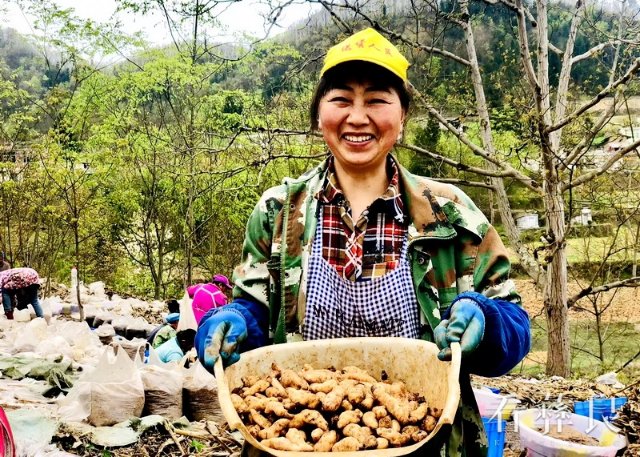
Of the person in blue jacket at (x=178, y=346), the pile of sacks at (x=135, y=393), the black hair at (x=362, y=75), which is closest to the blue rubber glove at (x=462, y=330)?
the black hair at (x=362, y=75)

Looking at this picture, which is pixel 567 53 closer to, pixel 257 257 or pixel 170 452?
pixel 170 452

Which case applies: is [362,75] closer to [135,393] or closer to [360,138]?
[360,138]

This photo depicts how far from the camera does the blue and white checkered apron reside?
162cm

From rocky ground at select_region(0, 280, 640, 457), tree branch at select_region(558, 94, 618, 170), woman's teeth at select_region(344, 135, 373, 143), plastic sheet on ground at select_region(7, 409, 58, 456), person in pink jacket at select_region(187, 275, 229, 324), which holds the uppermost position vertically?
tree branch at select_region(558, 94, 618, 170)

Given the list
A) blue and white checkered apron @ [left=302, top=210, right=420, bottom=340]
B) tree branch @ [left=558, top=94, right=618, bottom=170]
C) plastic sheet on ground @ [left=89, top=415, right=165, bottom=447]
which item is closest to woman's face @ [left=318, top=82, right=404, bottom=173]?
blue and white checkered apron @ [left=302, top=210, right=420, bottom=340]

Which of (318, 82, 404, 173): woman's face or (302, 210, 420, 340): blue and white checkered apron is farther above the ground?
(318, 82, 404, 173): woman's face

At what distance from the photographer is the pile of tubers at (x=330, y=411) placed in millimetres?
1285

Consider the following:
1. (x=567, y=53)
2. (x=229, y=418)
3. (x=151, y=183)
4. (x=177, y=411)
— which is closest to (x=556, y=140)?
(x=567, y=53)

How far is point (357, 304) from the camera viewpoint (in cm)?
164

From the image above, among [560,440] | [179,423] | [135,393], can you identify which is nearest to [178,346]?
[179,423]

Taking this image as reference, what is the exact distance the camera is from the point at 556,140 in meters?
7.98

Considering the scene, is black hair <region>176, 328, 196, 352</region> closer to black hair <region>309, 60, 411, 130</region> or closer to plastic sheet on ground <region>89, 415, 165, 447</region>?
plastic sheet on ground <region>89, 415, 165, 447</region>

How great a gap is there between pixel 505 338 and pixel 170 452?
8.48 ft

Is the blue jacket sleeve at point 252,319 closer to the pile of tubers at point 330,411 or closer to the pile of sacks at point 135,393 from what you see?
the pile of tubers at point 330,411
